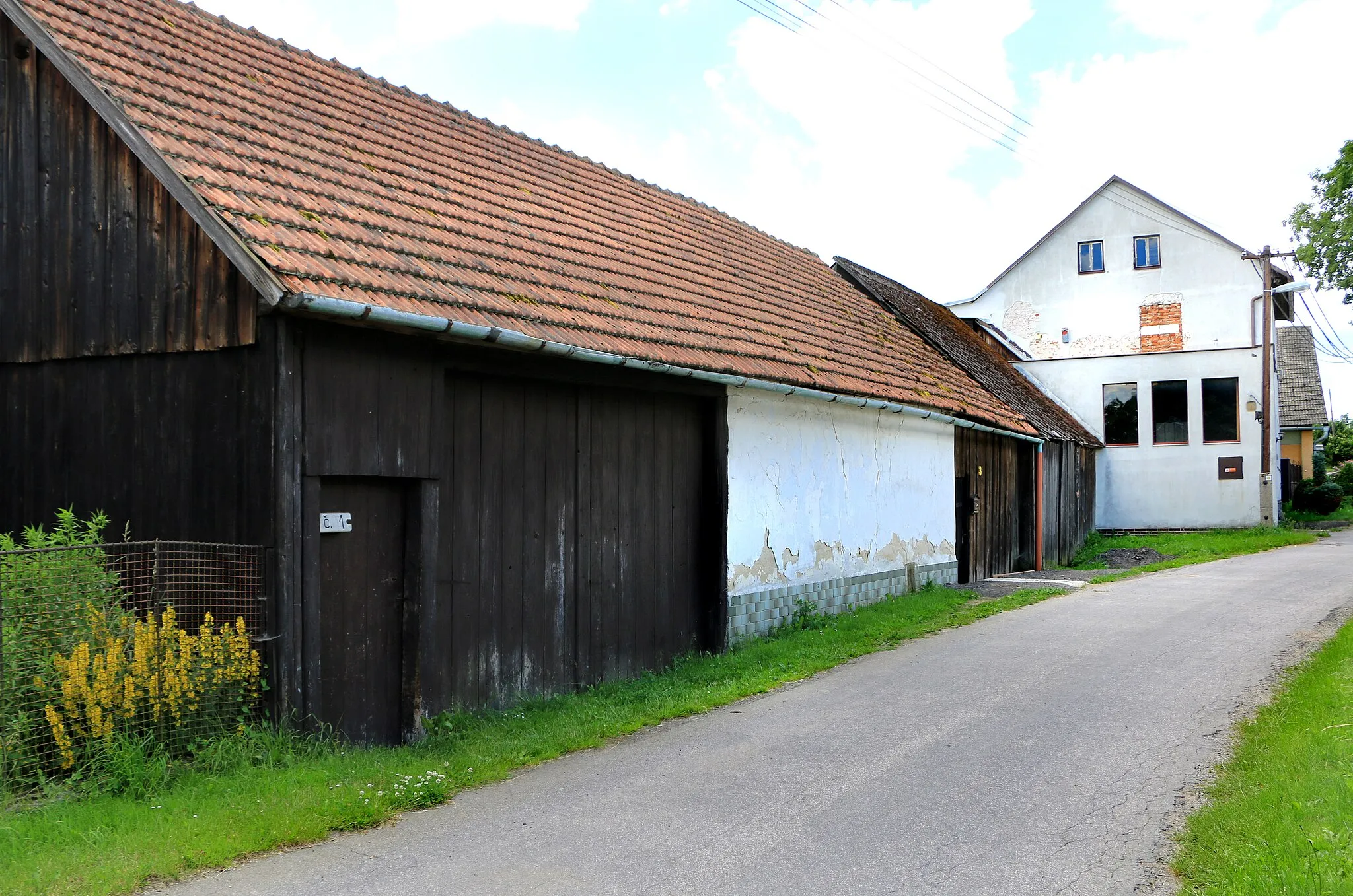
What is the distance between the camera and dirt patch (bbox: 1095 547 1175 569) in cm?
2159

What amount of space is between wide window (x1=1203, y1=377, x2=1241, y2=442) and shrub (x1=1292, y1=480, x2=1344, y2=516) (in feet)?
25.6

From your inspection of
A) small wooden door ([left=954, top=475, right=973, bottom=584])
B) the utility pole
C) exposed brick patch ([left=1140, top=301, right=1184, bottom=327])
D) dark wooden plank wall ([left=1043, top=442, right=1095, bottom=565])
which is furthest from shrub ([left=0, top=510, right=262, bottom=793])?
exposed brick patch ([left=1140, top=301, right=1184, bottom=327])

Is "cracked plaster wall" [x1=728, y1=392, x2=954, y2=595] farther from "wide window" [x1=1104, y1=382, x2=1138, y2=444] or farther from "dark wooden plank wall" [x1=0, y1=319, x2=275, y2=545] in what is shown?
"wide window" [x1=1104, y1=382, x2=1138, y2=444]

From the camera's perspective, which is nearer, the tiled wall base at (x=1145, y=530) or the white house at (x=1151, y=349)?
the white house at (x=1151, y=349)

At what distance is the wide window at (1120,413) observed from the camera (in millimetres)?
28500

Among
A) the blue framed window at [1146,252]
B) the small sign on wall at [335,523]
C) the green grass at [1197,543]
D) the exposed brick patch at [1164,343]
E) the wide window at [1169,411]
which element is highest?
the blue framed window at [1146,252]

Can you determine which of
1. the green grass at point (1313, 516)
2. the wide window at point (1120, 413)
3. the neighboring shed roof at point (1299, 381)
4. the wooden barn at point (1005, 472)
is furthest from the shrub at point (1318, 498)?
the wooden barn at point (1005, 472)

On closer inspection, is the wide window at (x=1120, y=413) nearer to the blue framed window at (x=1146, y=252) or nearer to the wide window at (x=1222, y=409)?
the wide window at (x=1222, y=409)

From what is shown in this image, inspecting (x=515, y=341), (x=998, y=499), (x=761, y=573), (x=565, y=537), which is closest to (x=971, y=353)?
(x=998, y=499)

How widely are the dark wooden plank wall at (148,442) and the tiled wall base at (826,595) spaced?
5606 mm

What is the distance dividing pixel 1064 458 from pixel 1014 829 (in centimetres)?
1915

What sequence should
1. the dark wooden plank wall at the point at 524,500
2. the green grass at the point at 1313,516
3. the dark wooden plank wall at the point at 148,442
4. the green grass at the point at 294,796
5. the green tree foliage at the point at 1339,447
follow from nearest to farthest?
the green grass at the point at 294,796 < the dark wooden plank wall at the point at 148,442 < the dark wooden plank wall at the point at 524,500 < the green grass at the point at 1313,516 < the green tree foliage at the point at 1339,447

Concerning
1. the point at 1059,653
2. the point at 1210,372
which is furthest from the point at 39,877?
the point at 1210,372

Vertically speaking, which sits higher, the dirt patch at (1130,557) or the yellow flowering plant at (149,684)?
the yellow flowering plant at (149,684)
